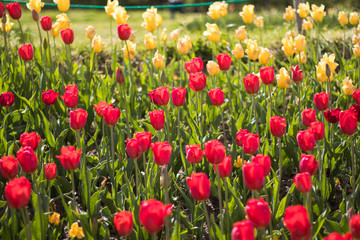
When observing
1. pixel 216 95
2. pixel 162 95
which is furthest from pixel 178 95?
pixel 216 95

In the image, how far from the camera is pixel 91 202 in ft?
7.48

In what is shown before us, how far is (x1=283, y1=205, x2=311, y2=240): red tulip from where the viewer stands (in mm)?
1354

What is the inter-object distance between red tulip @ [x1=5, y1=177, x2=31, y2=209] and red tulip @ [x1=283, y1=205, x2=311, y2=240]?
0.80m

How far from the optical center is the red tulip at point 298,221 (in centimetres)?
135

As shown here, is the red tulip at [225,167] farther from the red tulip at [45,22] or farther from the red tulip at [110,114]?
the red tulip at [45,22]

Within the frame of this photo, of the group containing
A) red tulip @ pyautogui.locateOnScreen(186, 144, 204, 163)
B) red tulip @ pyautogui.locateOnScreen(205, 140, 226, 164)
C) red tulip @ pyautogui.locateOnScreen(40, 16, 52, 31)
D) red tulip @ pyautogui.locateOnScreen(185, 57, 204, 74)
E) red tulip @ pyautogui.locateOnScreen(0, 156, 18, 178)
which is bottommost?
red tulip @ pyautogui.locateOnScreen(186, 144, 204, 163)

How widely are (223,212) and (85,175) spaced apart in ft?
2.24

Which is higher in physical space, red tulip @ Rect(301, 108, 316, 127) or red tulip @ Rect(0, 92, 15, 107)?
red tulip @ Rect(301, 108, 316, 127)

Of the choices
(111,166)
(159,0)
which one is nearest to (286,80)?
(111,166)

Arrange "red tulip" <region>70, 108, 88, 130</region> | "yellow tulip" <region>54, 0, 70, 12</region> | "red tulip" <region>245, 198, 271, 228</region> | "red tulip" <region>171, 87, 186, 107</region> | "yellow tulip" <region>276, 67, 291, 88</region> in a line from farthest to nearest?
"yellow tulip" <region>54, 0, 70, 12</region> < "yellow tulip" <region>276, 67, 291, 88</region> < "red tulip" <region>171, 87, 186, 107</region> < "red tulip" <region>70, 108, 88, 130</region> < "red tulip" <region>245, 198, 271, 228</region>

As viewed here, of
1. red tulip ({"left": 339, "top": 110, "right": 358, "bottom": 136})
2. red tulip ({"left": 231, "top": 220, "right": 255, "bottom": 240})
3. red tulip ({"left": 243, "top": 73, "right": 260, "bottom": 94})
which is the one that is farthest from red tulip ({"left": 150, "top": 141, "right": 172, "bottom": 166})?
red tulip ({"left": 243, "top": 73, "right": 260, "bottom": 94})

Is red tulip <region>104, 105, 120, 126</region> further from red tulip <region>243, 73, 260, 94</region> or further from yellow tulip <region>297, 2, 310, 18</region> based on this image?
yellow tulip <region>297, 2, 310, 18</region>

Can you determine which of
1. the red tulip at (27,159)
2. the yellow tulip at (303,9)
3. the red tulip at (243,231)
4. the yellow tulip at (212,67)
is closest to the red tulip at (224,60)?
the yellow tulip at (212,67)

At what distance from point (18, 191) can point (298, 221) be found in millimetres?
850
